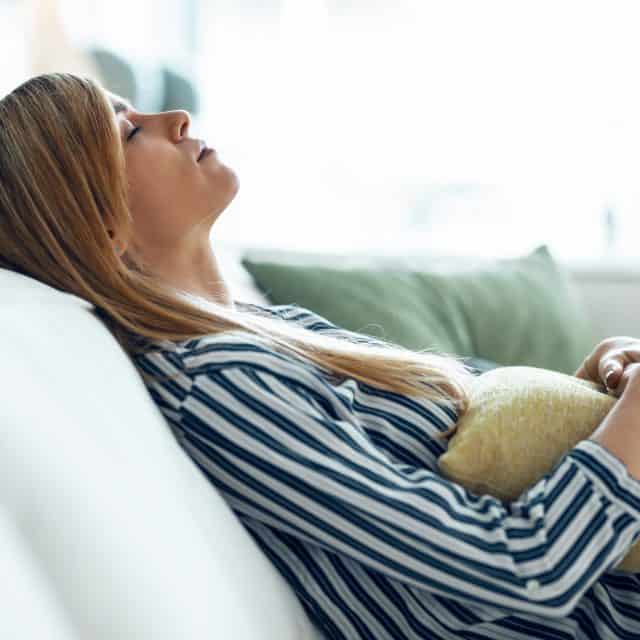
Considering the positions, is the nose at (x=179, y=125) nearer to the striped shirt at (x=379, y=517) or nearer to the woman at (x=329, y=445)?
the woman at (x=329, y=445)

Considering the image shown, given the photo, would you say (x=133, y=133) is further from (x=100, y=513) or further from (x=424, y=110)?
(x=424, y=110)

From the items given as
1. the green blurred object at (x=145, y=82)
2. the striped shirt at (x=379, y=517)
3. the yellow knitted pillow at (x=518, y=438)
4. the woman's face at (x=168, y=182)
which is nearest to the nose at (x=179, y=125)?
the woman's face at (x=168, y=182)

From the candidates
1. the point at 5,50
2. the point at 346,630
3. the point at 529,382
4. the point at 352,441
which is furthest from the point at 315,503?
the point at 5,50

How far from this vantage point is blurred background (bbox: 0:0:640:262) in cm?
299

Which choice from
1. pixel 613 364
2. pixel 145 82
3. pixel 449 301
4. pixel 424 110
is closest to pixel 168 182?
pixel 613 364

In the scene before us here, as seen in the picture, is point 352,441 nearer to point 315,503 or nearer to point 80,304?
point 315,503

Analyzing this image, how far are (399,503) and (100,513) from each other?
0.96 feet

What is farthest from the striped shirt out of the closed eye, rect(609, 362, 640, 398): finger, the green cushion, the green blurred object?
the green blurred object

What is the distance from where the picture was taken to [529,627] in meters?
0.94

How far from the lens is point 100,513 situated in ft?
2.12

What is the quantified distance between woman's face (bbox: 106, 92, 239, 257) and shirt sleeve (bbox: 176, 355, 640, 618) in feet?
0.99

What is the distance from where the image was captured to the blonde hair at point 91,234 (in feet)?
3.23

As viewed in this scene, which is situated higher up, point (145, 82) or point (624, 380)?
point (145, 82)

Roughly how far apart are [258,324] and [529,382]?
0.28 meters
